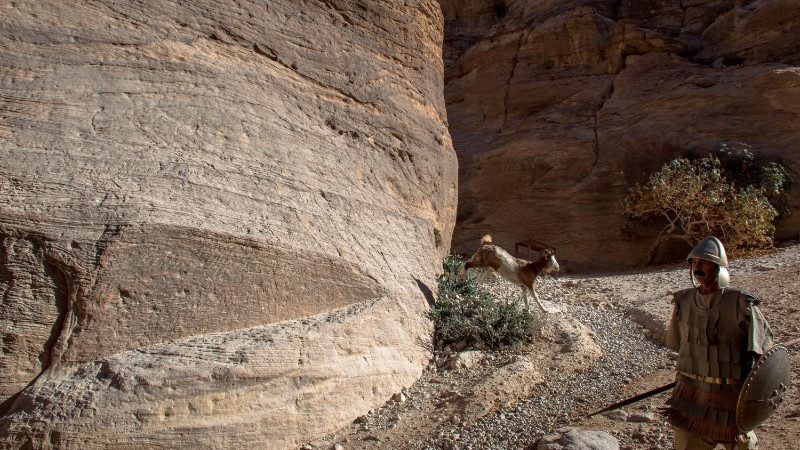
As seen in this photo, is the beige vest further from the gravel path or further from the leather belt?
the gravel path

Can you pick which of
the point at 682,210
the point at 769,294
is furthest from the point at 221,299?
the point at 682,210

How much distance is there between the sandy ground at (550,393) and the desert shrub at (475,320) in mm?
171

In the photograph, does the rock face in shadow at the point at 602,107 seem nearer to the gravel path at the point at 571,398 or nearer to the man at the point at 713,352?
the gravel path at the point at 571,398

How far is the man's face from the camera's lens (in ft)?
10.9

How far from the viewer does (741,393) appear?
3.02m

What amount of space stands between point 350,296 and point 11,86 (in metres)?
3.07

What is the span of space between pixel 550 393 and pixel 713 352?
2189 millimetres

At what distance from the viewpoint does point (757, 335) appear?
3127 millimetres

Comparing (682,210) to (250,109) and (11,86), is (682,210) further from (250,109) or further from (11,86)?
(11,86)

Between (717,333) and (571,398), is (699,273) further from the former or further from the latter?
(571,398)

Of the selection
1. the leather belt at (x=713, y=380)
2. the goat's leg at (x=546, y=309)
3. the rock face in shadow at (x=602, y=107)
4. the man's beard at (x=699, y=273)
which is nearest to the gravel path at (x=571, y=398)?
the goat's leg at (x=546, y=309)

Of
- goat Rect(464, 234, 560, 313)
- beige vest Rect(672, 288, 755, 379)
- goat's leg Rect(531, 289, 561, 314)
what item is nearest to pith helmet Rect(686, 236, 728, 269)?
beige vest Rect(672, 288, 755, 379)

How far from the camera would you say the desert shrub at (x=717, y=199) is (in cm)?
1154

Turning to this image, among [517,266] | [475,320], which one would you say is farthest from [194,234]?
[517,266]
